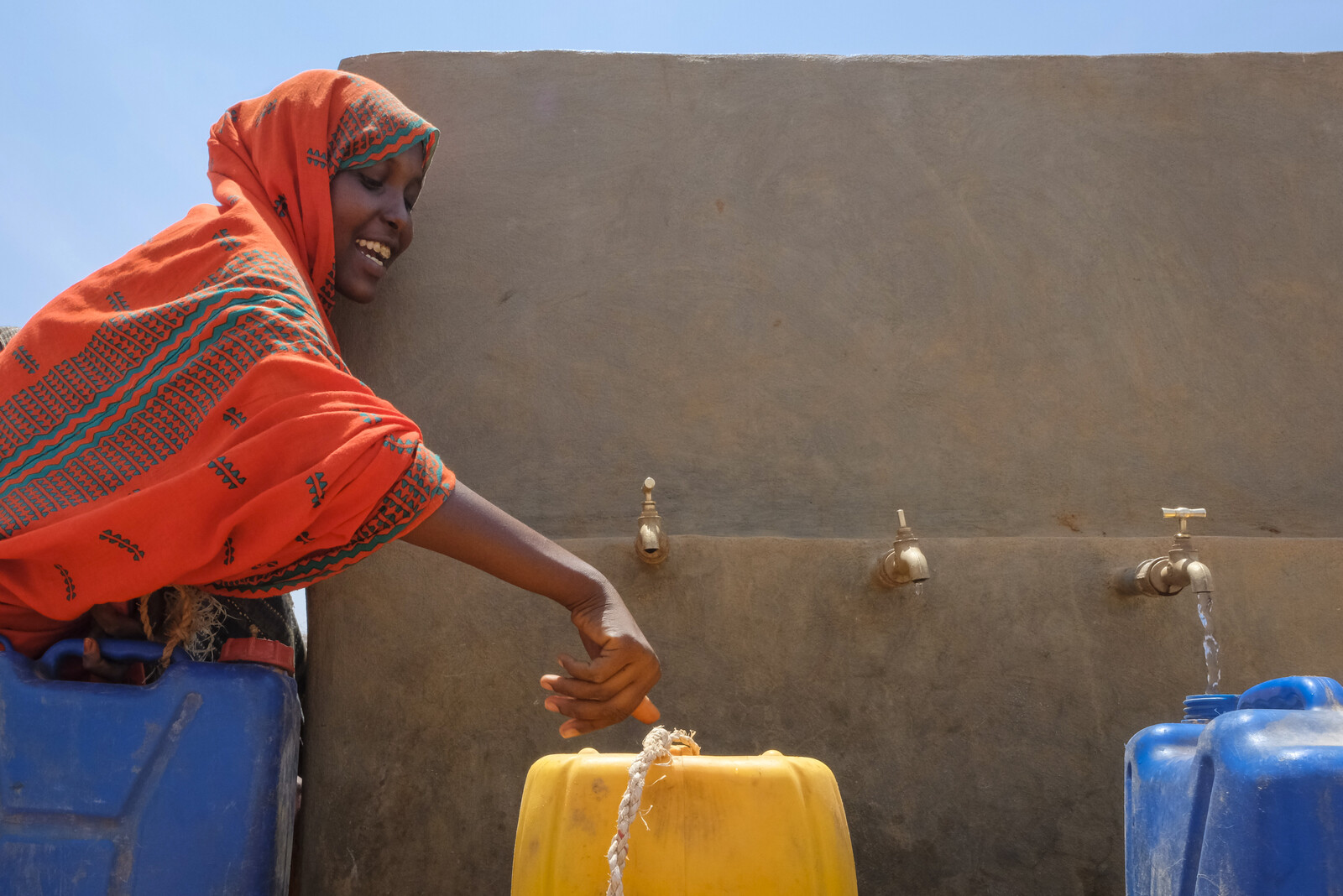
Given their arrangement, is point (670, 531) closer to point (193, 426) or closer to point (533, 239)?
point (533, 239)

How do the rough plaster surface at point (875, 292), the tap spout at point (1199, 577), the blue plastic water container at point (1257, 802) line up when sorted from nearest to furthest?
1. the blue plastic water container at point (1257, 802)
2. the tap spout at point (1199, 577)
3. the rough plaster surface at point (875, 292)

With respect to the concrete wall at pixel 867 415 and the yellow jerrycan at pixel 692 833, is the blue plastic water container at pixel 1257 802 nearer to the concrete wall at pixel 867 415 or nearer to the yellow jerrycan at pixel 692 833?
the yellow jerrycan at pixel 692 833

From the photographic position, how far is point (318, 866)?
2.02m

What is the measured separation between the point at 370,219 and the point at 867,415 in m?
1.17

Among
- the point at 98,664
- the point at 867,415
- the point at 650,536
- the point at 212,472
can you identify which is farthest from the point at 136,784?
the point at 867,415

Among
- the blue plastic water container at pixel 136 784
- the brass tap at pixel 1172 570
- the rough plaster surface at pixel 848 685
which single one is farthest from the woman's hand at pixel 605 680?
the brass tap at pixel 1172 570

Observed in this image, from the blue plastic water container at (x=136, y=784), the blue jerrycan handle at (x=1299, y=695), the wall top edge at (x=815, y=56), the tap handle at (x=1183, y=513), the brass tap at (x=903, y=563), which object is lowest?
the blue plastic water container at (x=136, y=784)

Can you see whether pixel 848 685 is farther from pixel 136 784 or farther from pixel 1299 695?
pixel 136 784

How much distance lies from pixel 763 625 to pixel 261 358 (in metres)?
1.11

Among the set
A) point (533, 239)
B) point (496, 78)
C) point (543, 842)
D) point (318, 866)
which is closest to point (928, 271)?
point (533, 239)

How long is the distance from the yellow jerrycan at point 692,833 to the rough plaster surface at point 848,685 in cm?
67

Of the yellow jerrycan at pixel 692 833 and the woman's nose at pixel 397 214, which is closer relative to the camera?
the yellow jerrycan at pixel 692 833

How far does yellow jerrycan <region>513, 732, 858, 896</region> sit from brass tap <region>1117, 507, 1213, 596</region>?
3.37ft

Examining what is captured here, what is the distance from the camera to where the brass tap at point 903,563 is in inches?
79.8
